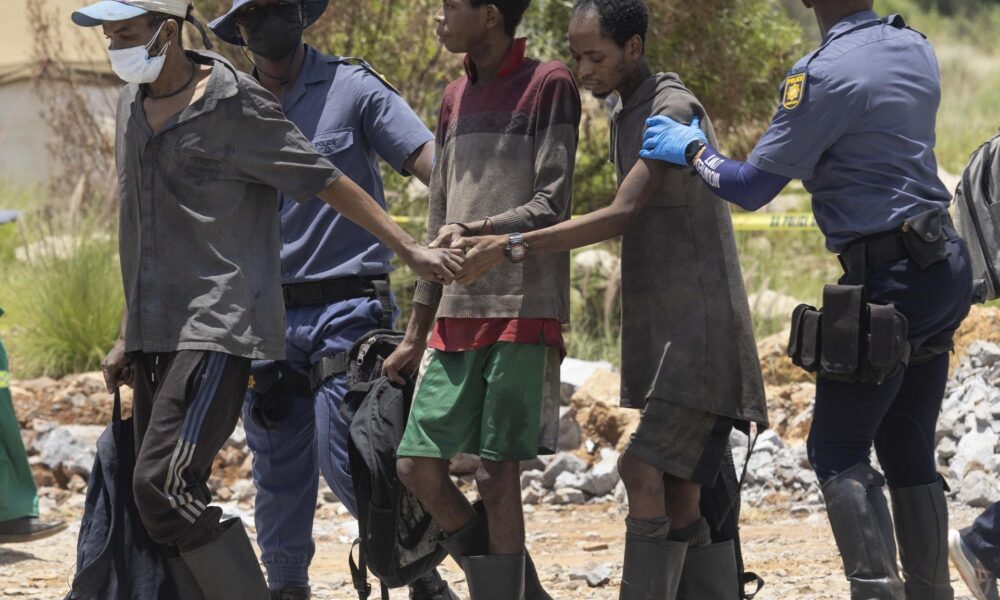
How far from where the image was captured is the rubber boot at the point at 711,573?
173 inches

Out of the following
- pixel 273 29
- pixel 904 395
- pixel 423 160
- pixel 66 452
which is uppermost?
pixel 273 29

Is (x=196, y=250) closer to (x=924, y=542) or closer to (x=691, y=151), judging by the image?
(x=691, y=151)

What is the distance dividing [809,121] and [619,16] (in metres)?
0.58

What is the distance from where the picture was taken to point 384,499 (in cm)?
459

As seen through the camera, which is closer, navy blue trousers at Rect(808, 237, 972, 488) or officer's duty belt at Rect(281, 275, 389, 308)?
navy blue trousers at Rect(808, 237, 972, 488)

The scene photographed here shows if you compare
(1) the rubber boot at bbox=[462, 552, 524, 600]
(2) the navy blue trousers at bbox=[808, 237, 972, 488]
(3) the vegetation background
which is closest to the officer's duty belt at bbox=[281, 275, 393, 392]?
(1) the rubber boot at bbox=[462, 552, 524, 600]

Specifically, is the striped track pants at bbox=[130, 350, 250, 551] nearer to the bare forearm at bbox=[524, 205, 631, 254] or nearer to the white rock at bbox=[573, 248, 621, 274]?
the bare forearm at bbox=[524, 205, 631, 254]

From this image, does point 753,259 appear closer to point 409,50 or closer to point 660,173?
point 409,50

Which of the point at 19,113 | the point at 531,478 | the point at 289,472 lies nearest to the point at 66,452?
the point at 531,478

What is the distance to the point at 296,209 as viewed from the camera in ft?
16.6

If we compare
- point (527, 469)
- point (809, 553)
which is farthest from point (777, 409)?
point (809, 553)

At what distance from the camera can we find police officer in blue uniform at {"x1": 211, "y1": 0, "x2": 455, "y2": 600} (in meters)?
4.96

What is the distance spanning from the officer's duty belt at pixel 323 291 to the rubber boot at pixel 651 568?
4.29ft

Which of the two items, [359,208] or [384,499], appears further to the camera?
[384,499]
